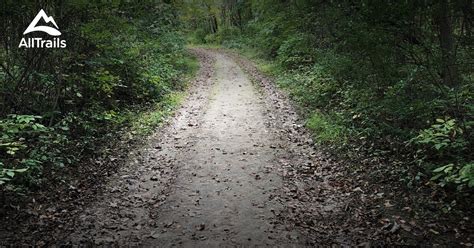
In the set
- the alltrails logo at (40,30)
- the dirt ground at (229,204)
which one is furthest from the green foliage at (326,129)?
the alltrails logo at (40,30)

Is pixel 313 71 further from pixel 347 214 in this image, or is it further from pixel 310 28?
pixel 347 214

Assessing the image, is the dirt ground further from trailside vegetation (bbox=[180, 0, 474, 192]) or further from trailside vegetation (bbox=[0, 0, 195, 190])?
trailside vegetation (bbox=[0, 0, 195, 190])

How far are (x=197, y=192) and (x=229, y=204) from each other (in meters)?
0.83

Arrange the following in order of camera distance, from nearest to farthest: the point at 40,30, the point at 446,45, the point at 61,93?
the point at 446,45 < the point at 40,30 < the point at 61,93

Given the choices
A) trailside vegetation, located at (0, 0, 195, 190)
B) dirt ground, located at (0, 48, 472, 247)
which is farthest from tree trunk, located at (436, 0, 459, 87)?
trailside vegetation, located at (0, 0, 195, 190)

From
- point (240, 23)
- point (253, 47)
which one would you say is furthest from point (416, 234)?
point (240, 23)

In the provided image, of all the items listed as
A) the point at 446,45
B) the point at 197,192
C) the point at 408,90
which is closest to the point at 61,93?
the point at 197,192

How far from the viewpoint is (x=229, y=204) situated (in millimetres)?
6945

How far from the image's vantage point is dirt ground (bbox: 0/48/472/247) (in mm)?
5809

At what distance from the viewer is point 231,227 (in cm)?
614

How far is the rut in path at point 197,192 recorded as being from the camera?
6.00 meters

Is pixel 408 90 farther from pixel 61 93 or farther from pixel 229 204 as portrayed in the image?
pixel 61 93

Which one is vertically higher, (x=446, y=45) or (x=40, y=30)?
(x=446, y=45)

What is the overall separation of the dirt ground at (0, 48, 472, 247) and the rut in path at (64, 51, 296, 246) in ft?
0.06
